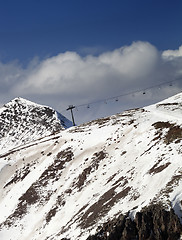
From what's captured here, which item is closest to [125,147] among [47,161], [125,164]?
[125,164]

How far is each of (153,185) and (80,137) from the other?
35.3m

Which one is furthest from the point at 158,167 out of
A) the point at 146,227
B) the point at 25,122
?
the point at 25,122

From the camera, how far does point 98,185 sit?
4053cm

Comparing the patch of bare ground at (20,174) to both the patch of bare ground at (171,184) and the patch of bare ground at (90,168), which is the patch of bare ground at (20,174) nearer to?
the patch of bare ground at (90,168)

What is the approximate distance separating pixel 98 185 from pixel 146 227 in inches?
735

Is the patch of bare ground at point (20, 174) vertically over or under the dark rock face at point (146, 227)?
over

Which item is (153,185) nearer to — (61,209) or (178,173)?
(178,173)

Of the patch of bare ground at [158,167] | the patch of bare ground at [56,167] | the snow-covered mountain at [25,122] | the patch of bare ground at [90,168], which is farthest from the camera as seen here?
the snow-covered mountain at [25,122]

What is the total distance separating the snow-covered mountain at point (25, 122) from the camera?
10512 cm

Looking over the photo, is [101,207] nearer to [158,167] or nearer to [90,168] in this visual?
[158,167]

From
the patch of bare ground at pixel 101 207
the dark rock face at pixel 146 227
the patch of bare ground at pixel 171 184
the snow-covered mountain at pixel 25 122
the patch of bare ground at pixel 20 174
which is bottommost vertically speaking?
the dark rock face at pixel 146 227

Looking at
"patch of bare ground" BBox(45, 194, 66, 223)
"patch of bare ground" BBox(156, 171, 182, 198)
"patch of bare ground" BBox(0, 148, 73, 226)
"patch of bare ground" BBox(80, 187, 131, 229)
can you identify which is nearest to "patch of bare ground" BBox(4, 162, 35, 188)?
"patch of bare ground" BBox(0, 148, 73, 226)

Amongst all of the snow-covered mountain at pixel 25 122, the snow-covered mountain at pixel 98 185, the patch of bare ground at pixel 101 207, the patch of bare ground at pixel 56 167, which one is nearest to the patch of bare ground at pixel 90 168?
the snow-covered mountain at pixel 98 185

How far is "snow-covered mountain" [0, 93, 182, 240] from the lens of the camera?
2292 cm
